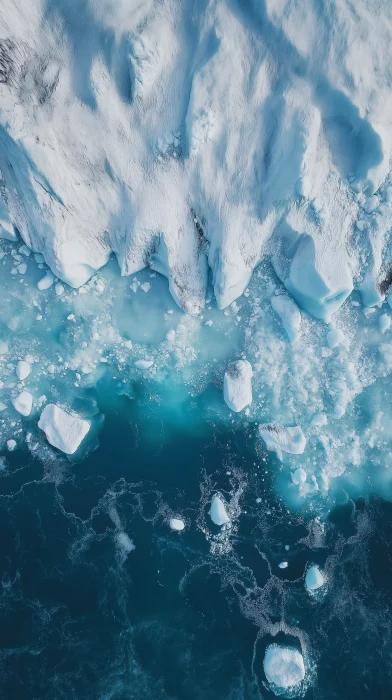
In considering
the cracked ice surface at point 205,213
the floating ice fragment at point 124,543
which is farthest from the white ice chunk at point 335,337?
the floating ice fragment at point 124,543

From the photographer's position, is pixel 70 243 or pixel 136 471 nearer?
pixel 70 243

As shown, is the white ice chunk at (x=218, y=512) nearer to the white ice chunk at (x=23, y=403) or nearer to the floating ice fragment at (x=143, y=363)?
the floating ice fragment at (x=143, y=363)

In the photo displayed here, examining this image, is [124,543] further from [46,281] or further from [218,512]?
[46,281]

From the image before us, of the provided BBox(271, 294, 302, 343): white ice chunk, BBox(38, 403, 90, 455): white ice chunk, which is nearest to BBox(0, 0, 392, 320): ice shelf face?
BBox(271, 294, 302, 343): white ice chunk

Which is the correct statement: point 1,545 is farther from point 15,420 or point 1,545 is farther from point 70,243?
point 70,243

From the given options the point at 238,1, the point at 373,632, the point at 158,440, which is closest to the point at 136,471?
the point at 158,440
